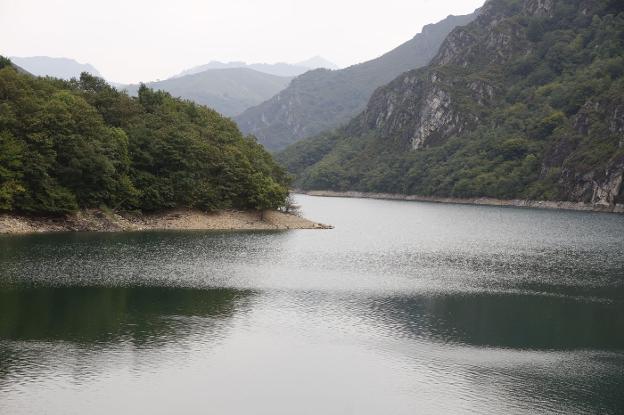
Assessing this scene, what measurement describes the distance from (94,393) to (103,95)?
305 feet

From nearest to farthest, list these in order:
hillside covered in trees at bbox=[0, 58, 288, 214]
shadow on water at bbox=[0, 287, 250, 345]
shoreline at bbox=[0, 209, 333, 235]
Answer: shadow on water at bbox=[0, 287, 250, 345] → shoreline at bbox=[0, 209, 333, 235] → hillside covered in trees at bbox=[0, 58, 288, 214]

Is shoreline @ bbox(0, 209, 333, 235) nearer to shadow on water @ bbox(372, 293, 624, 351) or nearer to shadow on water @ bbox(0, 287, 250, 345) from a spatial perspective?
shadow on water @ bbox(0, 287, 250, 345)

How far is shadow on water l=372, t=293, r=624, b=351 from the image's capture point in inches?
1581

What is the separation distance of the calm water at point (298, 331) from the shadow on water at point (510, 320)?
0.72 feet

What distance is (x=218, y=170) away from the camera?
116 m

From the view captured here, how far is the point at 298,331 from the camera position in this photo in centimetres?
4078

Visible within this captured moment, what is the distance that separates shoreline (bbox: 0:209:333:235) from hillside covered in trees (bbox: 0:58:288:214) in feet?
5.21

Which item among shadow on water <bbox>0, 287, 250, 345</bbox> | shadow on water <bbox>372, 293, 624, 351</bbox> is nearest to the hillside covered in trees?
shadow on water <bbox>0, 287, 250, 345</bbox>

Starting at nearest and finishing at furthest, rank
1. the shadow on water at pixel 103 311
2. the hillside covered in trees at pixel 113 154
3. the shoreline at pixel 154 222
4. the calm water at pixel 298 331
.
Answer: the calm water at pixel 298 331
the shadow on water at pixel 103 311
the shoreline at pixel 154 222
the hillside covered in trees at pixel 113 154

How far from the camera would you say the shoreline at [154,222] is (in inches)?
3371

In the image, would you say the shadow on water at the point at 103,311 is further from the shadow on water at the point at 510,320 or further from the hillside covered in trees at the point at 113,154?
the hillside covered in trees at the point at 113,154

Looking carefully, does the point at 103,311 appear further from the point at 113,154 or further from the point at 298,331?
the point at 113,154

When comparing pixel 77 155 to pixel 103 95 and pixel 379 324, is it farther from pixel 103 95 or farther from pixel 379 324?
pixel 379 324

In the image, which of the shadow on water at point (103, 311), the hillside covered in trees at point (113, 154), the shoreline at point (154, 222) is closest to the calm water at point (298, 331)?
the shadow on water at point (103, 311)
